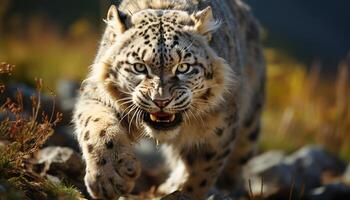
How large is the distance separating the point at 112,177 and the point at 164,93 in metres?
0.81

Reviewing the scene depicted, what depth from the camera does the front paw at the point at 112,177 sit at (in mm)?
5891

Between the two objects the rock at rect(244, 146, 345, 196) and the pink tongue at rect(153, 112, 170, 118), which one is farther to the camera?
the rock at rect(244, 146, 345, 196)

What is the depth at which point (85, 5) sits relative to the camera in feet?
49.8

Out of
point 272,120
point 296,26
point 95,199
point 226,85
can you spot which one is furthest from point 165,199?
point 296,26

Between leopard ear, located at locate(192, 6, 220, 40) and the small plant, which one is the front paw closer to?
the small plant

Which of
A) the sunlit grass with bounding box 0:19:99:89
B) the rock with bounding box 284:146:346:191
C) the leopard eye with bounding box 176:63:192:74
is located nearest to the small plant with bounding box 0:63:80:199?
the leopard eye with bounding box 176:63:192:74

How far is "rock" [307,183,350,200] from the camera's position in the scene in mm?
8758

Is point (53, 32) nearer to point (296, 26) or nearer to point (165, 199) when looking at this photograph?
point (296, 26)

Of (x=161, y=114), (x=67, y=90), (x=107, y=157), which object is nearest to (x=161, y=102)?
(x=161, y=114)

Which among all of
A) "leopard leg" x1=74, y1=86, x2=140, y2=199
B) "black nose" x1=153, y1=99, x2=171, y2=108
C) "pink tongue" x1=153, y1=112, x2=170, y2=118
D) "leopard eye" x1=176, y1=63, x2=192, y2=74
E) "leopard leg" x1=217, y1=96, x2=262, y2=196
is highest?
"leopard eye" x1=176, y1=63, x2=192, y2=74

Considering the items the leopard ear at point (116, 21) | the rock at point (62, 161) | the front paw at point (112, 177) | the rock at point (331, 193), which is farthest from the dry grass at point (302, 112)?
the front paw at point (112, 177)

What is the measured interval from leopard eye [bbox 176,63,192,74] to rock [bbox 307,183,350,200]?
10.9 ft

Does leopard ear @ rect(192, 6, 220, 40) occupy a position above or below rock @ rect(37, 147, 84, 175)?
above

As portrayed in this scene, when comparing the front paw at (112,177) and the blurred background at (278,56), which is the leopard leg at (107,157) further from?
the blurred background at (278,56)
